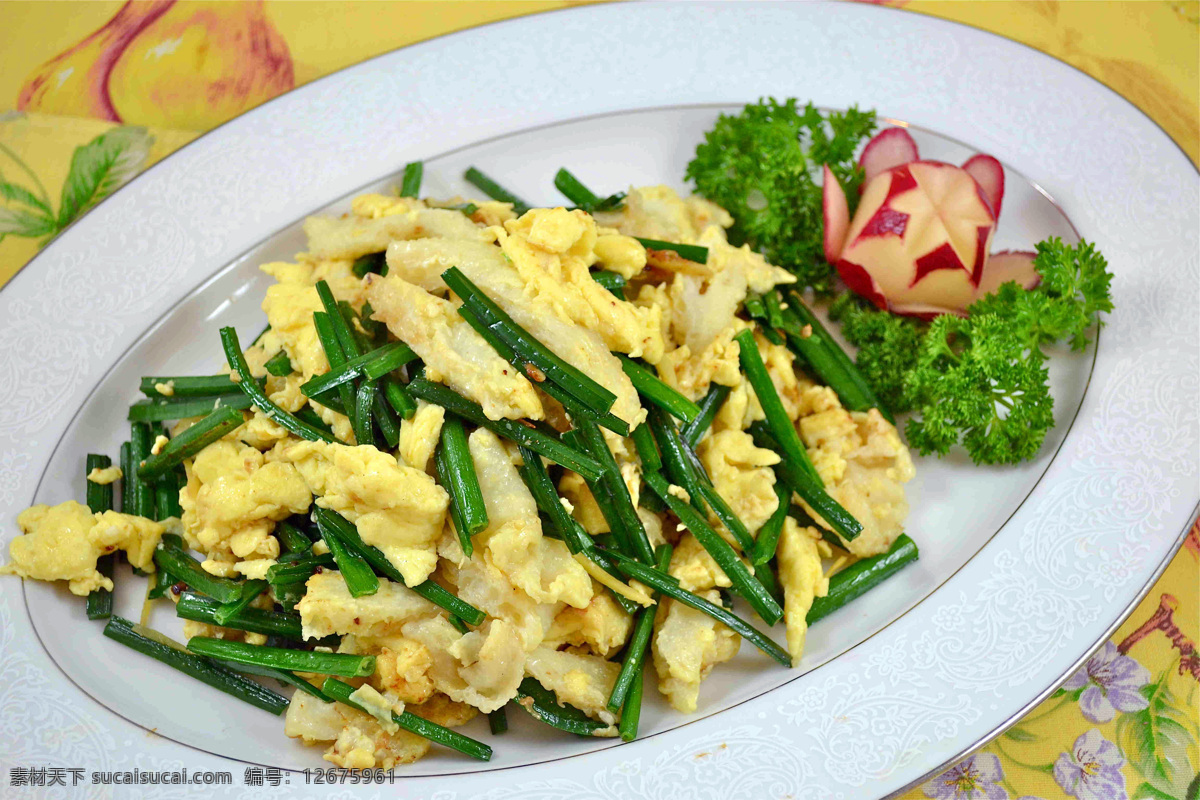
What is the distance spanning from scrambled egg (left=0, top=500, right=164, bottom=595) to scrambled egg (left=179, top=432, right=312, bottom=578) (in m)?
0.23

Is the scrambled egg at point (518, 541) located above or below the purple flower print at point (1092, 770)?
above

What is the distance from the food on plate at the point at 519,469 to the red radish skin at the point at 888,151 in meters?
0.29

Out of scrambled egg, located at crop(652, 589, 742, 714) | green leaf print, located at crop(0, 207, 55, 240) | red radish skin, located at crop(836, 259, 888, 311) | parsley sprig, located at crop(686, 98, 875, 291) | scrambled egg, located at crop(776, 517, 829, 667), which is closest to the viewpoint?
scrambled egg, located at crop(652, 589, 742, 714)

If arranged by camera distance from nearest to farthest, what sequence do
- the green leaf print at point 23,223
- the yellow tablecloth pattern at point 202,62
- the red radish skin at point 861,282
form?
the red radish skin at point 861,282 → the green leaf print at point 23,223 → the yellow tablecloth pattern at point 202,62

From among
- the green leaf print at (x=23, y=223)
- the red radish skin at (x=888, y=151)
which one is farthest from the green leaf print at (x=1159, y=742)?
the green leaf print at (x=23, y=223)

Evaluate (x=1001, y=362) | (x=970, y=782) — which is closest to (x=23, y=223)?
(x=1001, y=362)

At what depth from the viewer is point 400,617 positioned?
292 centimetres

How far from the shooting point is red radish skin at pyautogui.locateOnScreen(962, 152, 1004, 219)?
Result: 13.0ft

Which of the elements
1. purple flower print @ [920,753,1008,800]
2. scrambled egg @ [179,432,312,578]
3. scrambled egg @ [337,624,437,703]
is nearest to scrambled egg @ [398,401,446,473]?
scrambled egg @ [179,432,312,578]

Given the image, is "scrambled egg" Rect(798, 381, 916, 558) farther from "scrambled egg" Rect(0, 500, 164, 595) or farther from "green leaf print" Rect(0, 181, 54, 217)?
"green leaf print" Rect(0, 181, 54, 217)

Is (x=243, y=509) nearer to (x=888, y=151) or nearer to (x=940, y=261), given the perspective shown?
(x=940, y=261)

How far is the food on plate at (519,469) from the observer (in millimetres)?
2885

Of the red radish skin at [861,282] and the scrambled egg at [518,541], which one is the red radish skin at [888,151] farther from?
the scrambled egg at [518,541]

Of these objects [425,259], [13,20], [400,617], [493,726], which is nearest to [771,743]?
[493,726]
